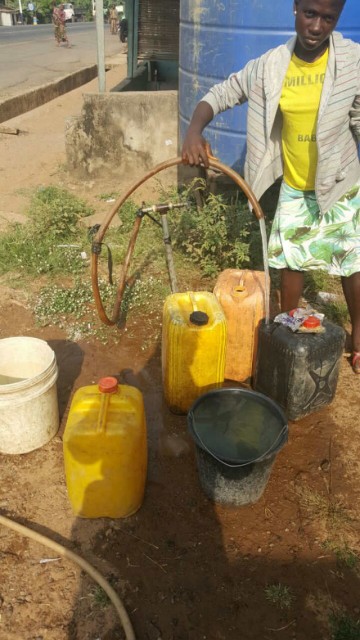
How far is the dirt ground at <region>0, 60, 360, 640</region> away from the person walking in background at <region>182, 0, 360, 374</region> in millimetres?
895

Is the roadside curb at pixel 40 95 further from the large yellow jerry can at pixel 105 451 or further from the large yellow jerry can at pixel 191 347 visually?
the large yellow jerry can at pixel 105 451

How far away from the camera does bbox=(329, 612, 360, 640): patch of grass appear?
1670 mm

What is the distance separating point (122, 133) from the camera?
5.73 meters

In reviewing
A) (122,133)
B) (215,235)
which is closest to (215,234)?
(215,235)

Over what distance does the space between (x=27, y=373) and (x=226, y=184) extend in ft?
10.6

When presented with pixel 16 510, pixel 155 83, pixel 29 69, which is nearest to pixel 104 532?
pixel 16 510

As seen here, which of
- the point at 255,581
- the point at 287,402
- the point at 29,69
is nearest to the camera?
the point at 255,581

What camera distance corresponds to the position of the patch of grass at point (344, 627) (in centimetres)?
167

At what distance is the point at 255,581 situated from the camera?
186cm

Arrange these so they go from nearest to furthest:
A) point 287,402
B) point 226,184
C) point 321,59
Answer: point 321,59 → point 287,402 → point 226,184

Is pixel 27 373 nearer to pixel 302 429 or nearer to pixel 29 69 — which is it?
pixel 302 429

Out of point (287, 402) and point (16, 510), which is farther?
point (287, 402)

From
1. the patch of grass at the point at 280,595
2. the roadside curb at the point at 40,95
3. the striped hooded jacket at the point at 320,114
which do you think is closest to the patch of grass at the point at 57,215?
the striped hooded jacket at the point at 320,114

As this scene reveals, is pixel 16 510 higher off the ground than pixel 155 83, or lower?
lower
